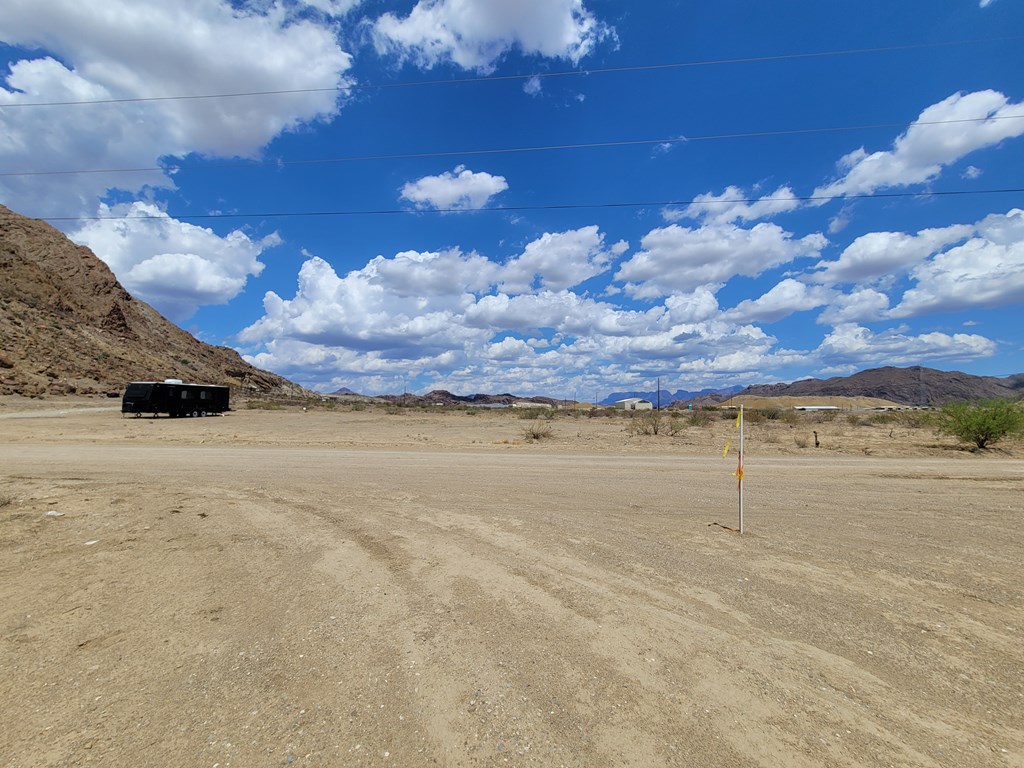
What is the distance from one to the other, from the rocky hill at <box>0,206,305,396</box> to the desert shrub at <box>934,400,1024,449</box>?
6409cm

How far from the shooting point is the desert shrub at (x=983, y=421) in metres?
21.0

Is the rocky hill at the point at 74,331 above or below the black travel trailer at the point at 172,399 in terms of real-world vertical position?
above

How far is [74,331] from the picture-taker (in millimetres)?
61656

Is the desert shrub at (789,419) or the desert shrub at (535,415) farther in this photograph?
the desert shrub at (535,415)

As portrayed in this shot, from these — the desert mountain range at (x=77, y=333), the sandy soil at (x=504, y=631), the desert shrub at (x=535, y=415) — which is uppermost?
the desert mountain range at (x=77, y=333)

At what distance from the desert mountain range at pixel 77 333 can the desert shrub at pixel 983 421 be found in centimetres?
2489

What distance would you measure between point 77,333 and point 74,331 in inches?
15.0

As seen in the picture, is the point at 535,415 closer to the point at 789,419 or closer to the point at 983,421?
the point at 789,419

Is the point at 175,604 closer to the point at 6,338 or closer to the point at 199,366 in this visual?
the point at 6,338

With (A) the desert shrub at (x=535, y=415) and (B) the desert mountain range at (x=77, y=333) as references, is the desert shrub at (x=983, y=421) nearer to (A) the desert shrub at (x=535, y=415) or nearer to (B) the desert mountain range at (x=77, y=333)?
(B) the desert mountain range at (x=77, y=333)

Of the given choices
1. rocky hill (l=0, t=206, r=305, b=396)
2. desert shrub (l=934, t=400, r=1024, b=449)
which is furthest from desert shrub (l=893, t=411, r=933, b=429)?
rocky hill (l=0, t=206, r=305, b=396)

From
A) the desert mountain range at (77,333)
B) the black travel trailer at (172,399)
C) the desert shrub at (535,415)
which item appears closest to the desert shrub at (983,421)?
the desert mountain range at (77,333)

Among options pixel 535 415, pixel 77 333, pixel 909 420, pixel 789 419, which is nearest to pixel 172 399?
pixel 535 415

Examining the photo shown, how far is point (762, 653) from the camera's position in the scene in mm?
4160
